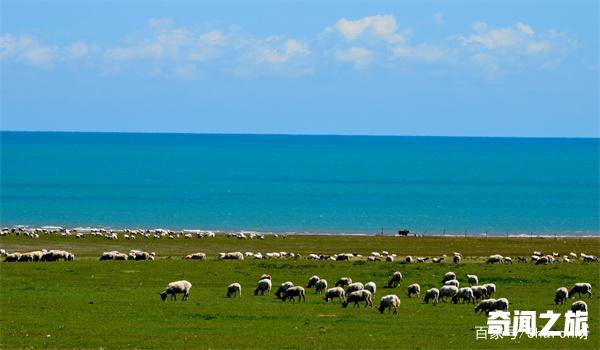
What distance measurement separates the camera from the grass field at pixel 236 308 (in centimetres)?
3131

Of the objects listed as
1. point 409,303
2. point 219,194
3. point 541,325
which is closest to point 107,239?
point 409,303

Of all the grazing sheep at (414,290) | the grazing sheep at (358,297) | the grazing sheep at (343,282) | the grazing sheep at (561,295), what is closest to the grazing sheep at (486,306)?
the grazing sheep at (358,297)

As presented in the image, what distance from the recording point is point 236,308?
39125mm

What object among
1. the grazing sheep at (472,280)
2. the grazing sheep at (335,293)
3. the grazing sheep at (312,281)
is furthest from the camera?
the grazing sheep at (472,280)

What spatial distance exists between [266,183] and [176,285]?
504 ft

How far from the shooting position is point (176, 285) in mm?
41750

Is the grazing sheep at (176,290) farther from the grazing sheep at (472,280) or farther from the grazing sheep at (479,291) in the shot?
the grazing sheep at (472,280)

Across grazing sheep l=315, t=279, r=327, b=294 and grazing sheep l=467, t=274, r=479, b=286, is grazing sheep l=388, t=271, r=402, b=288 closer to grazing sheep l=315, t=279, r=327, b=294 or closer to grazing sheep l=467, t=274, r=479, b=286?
grazing sheep l=467, t=274, r=479, b=286

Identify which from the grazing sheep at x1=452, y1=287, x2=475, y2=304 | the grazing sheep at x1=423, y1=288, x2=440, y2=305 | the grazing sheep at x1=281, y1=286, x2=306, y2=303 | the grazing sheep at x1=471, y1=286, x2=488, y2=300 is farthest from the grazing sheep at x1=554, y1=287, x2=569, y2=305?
the grazing sheep at x1=281, y1=286, x2=306, y2=303

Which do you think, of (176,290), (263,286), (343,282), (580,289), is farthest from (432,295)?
(176,290)

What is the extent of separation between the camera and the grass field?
31.3m

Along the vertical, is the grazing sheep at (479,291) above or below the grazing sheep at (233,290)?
above

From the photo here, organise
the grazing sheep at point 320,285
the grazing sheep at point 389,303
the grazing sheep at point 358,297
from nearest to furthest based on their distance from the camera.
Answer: the grazing sheep at point 389,303 → the grazing sheep at point 358,297 → the grazing sheep at point 320,285

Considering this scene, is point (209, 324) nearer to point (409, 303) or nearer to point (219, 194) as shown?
point (409, 303)
